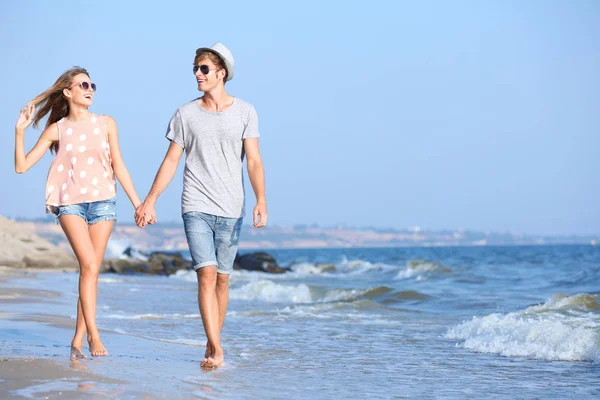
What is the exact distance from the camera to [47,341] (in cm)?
717

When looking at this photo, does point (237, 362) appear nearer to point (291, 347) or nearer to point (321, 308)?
point (291, 347)

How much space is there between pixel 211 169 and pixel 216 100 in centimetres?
51

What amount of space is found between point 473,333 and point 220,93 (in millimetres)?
5441

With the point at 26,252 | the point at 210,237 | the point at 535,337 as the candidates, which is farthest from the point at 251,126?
the point at 26,252

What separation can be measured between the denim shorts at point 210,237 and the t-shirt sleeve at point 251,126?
24.5 inches

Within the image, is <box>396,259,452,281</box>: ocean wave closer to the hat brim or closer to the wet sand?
the wet sand

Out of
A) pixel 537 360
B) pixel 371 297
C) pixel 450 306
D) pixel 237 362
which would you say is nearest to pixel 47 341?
pixel 237 362

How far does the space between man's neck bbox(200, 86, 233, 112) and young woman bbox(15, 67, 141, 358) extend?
0.70 meters

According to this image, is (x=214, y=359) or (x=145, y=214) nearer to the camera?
(x=145, y=214)

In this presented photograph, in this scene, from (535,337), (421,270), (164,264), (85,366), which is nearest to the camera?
(85,366)

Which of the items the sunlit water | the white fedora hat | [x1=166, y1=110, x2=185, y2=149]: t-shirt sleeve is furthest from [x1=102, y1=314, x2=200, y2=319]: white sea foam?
the white fedora hat

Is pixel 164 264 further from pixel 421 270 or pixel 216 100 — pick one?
pixel 216 100

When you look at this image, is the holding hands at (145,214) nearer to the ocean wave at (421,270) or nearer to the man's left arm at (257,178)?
the man's left arm at (257,178)

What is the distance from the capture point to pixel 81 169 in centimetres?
600
